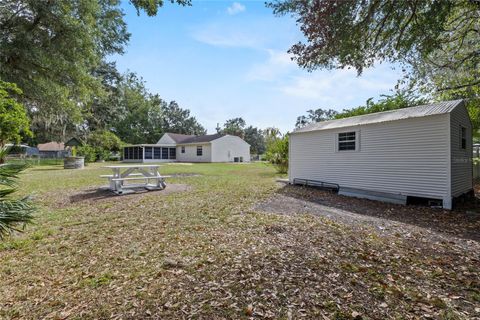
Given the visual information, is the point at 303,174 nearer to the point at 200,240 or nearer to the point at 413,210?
the point at 413,210

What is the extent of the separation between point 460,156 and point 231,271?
8861 millimetres

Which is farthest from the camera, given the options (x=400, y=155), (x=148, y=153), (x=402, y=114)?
(x=148, y=153)

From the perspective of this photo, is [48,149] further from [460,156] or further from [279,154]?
[460,156]

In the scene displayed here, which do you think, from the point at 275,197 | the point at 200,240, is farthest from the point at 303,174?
the point at 200,240

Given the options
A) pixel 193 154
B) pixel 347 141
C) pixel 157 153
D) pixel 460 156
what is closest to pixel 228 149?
pixel 193 154

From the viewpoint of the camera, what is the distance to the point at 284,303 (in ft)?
8.05

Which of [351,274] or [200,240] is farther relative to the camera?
[200,240]

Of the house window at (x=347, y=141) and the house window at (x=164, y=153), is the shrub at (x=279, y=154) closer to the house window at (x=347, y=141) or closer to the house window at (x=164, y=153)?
the house window at (x=347, y=141)

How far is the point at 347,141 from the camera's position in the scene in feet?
31.6

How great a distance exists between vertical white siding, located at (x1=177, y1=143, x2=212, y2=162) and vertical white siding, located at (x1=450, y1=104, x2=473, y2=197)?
989 inches

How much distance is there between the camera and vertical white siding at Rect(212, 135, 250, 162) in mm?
31656

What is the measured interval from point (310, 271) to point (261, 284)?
66cm

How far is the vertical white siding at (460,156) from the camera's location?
296 inches

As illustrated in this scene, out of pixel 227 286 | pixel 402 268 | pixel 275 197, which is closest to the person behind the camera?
pixel 227 286
